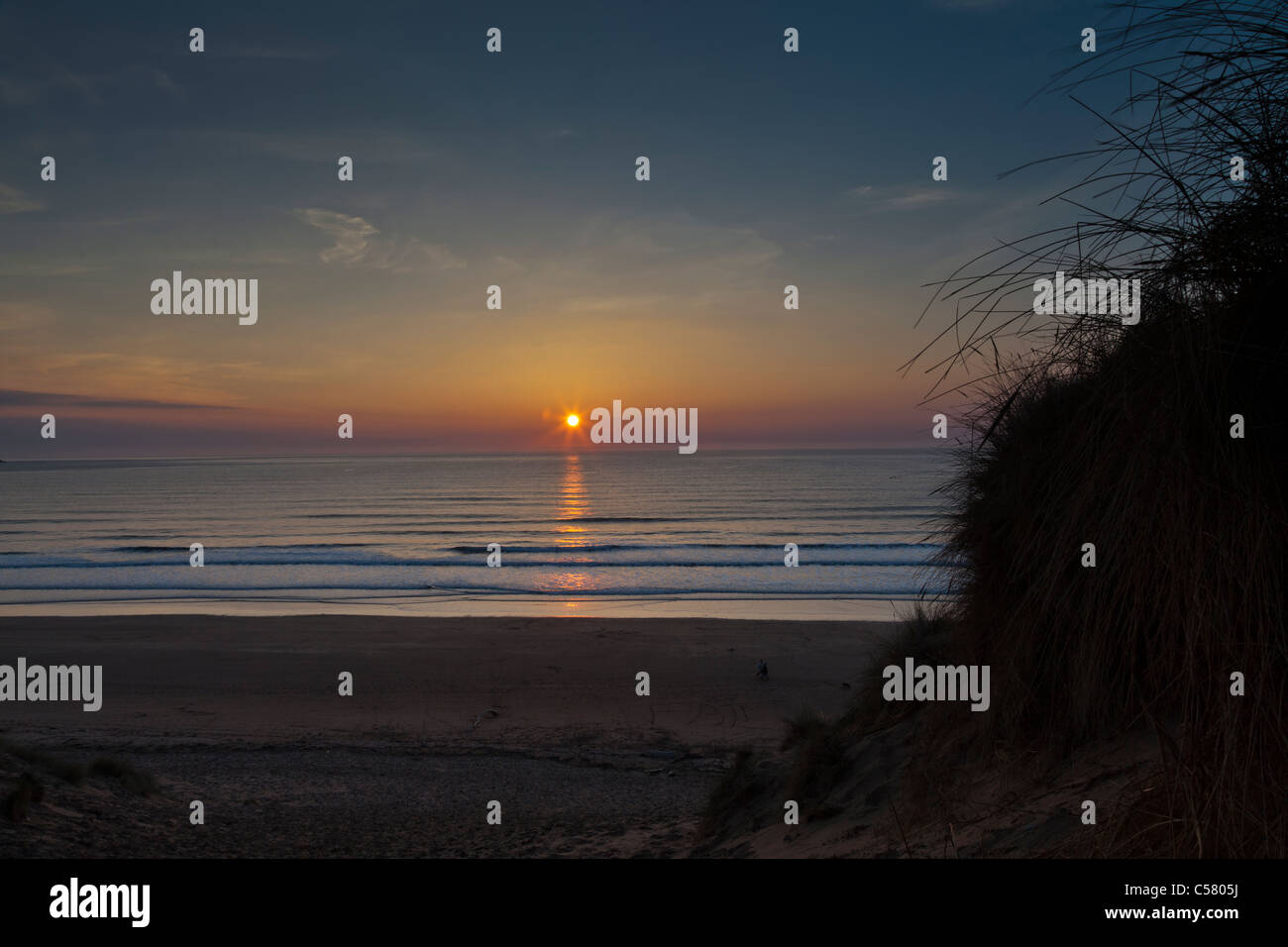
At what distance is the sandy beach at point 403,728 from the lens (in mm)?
7840

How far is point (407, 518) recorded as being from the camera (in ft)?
184

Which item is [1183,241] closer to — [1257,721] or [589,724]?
[1257,721]

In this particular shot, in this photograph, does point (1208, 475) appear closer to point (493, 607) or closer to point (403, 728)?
point (403, 728)

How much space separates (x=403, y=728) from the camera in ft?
43.9

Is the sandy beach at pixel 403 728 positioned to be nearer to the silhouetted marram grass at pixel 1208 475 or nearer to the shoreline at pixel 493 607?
the shoreline at pixel 493 607

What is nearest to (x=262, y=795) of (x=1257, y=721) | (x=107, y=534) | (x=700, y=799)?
(x=700, y=799)

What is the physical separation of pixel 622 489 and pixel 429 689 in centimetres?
6939

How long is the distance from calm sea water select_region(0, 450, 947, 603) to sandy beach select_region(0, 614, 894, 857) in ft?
16.4

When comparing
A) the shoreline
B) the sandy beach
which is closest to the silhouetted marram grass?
the sandy beach

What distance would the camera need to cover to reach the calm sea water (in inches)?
1224

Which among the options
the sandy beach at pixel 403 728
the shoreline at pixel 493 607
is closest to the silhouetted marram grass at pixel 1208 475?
the sandy beach at pixel 403 728

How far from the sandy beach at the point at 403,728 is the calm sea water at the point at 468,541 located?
197 inches

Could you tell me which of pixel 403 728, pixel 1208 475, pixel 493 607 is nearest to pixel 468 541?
pixel 493 607

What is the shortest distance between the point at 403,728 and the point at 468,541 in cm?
3220
